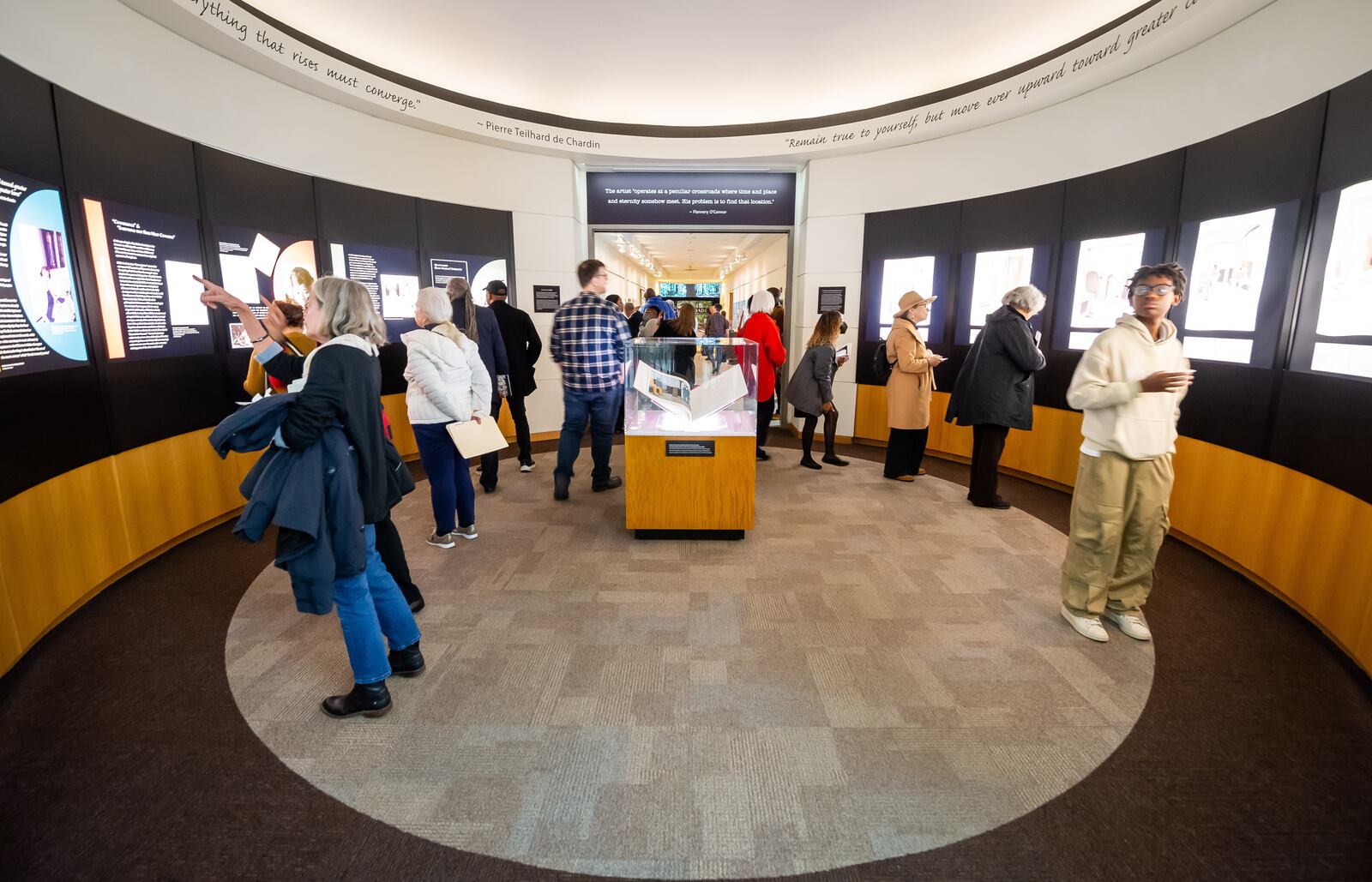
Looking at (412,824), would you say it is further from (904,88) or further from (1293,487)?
(904,88)

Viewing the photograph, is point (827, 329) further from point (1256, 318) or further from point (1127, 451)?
point (1127, 451)

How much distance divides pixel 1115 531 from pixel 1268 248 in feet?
7.35

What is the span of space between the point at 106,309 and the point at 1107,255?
277 inches

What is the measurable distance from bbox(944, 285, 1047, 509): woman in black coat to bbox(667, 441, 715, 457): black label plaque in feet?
7.17

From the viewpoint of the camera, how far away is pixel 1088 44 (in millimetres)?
4695

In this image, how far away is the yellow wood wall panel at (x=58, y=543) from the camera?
103 inches

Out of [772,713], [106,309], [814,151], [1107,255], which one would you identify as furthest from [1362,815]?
[814,151]

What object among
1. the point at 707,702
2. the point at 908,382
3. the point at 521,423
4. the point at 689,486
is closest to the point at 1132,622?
the point at 707,702

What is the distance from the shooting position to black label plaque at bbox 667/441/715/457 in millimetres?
3889

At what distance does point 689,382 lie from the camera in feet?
13.1

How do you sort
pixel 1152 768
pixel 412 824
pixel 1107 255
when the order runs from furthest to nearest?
pixel 1107 255, pixel 1152 768, pixel 412 824

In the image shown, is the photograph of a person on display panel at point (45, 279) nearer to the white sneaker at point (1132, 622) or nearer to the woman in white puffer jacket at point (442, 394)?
the woman in white puffer jacket at point (442, 394)

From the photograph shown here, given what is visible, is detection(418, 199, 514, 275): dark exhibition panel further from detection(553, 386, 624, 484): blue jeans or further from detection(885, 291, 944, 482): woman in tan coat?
detection(885, 291, 944, 482): woman in tan coat

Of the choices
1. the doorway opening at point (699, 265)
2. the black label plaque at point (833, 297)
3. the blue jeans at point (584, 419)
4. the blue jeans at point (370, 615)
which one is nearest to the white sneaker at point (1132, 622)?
the blue jeans at point (370, 615)
